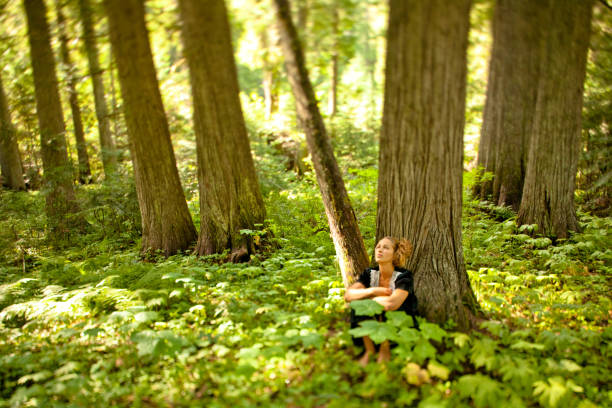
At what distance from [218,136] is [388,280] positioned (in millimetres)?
3819

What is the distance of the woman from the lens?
3.87m

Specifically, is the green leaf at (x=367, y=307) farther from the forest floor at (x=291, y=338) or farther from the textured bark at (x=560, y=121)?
the textured bark at (x=560, y=121)

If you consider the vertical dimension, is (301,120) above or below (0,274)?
above

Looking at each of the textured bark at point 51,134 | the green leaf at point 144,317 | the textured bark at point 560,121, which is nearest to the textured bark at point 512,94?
the textured bark at point 560,121

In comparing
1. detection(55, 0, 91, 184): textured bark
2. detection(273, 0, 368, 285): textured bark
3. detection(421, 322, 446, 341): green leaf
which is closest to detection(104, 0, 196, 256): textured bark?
detection(55, 0, 91, 184): textured bark

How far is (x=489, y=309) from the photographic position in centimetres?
451

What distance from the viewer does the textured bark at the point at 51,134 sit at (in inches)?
365

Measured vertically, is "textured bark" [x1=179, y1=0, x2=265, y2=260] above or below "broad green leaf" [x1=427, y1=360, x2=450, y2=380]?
above

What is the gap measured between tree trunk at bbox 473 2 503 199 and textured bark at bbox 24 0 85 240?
32.9 ft

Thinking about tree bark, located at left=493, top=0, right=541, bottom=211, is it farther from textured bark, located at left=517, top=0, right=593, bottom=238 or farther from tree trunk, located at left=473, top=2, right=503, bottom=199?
textured bark, located at left=517, top=0, right=593, bottom=238

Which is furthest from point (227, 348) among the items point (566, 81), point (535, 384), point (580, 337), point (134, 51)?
point (566, 81)

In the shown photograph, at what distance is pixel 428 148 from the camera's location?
12.3ft

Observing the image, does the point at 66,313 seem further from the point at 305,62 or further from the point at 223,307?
the point at 305,62

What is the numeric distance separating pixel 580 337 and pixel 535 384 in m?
1.44
